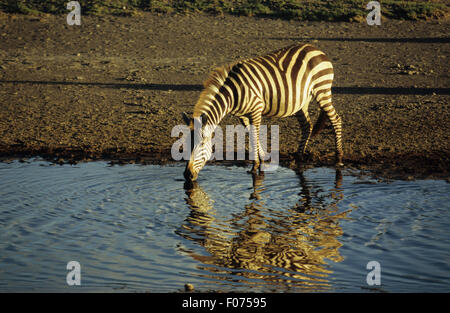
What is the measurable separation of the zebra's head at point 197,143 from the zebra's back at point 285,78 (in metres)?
0.72

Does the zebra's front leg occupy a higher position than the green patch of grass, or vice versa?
the green patch of grass

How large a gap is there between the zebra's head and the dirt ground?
160 centimetres

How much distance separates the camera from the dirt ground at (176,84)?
10.7 meters

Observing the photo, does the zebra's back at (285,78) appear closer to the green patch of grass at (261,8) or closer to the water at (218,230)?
the water at (218,230)

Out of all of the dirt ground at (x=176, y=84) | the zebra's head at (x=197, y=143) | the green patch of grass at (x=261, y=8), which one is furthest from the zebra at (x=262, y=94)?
the green patch of grass at (x=261, y=8)

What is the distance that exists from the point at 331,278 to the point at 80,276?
→ 227 cm

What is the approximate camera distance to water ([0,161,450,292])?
5.82 m

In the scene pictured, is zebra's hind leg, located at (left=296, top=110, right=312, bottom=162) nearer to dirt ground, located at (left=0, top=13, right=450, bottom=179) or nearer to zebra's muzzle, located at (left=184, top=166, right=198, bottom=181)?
dirt ground, located at (left=0, top=13, right=450, bottom=179)

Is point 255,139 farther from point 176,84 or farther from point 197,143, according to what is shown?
point 176,84

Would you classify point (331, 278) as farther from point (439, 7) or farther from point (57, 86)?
point (439, 7)

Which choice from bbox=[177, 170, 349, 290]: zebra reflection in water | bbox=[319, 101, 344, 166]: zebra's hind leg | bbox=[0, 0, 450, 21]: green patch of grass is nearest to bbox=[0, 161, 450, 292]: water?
bbox=[177, 170, 349, 290]: zebra reflection in water

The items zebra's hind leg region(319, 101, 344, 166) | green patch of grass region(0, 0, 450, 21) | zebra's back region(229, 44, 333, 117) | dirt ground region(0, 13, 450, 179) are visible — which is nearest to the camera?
zebra's back region(229, 44, 333, 117)

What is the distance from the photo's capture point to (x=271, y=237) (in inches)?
272

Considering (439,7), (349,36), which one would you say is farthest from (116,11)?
(439,7)
